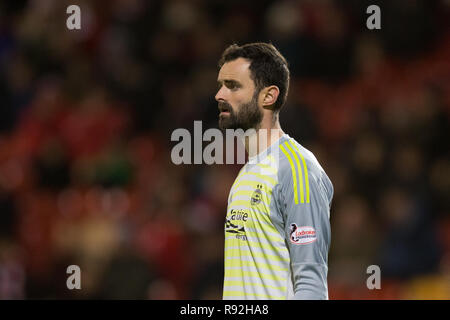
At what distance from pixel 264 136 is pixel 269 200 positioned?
340mm

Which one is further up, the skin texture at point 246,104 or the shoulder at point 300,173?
the skin texture at point 246,104

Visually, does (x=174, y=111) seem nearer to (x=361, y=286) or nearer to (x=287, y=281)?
(x=361, y=286)

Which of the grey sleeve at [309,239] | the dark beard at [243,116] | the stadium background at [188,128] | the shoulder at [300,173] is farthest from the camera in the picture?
the stadium background at [188,128]

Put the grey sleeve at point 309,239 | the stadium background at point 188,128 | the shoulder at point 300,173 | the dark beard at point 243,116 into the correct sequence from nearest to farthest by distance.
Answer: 1. the grey sleeve at point 309,239
2. the shoulder at point 300,173
3. the dark beard at point 243,116
4. the stadium background at point 188,128

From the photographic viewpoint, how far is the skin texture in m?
3.26

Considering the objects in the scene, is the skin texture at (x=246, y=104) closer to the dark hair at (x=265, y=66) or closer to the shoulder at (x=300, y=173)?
the dark hair at (x=265, y=66)

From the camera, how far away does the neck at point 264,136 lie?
3303 mm

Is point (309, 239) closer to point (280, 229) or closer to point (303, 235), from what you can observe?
point (303, 235)

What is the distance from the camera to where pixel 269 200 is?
310cm

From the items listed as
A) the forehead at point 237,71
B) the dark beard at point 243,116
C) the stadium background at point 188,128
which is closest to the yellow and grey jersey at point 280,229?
the dark beard at point 243,116

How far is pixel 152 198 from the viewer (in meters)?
7.33

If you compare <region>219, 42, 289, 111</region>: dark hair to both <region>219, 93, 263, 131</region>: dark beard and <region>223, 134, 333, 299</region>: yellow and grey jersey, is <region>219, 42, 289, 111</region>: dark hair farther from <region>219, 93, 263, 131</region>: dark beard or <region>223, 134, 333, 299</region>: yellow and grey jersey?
<region>223, 134, 333, 299</region>: yellow and grey jersey

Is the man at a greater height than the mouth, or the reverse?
the mouth

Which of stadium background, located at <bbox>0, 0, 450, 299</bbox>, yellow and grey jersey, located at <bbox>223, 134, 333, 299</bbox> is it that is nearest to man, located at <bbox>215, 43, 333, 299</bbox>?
yellow and grey jersey, located at <bbox>223, 134, 333, 299</bbox>
